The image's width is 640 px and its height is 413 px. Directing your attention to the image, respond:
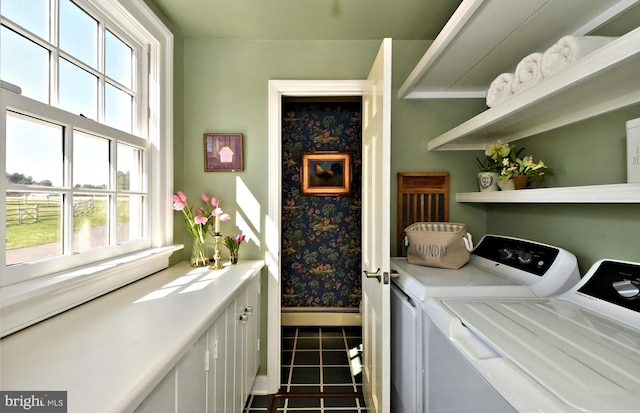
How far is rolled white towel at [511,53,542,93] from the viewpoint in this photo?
1081 millimetres

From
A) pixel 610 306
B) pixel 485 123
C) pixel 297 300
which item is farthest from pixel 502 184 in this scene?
A: pixel 297 300

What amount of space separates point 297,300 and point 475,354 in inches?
94.1

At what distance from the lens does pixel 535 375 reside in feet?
2.07

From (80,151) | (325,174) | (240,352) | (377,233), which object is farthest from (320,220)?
(80,151)

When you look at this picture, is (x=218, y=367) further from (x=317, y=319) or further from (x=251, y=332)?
(x=317, y=319)

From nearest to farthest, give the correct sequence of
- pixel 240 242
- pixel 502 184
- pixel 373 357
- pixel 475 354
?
pixel 475 354 → pixel 502 184 → pixel 373 357 → pixel 240 242

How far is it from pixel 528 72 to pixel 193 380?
1670 mm

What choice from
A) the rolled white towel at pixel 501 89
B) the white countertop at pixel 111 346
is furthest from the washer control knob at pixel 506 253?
the white countertop at pixel 111 346

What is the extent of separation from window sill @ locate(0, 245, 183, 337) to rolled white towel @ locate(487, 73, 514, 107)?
181 cm

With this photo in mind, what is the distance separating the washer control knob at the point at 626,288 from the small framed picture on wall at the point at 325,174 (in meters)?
2.07

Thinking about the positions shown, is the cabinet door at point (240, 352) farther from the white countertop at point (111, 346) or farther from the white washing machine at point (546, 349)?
the white washing machine at point (546, 349)

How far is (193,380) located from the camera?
931 millimetres

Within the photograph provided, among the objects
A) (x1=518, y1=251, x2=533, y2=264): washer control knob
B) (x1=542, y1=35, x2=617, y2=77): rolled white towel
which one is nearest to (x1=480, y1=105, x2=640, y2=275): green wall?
(x1=518, y1=251, x2=533, y2=264): washer control knob

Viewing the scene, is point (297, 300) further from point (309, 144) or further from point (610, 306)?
point (610, 306)
